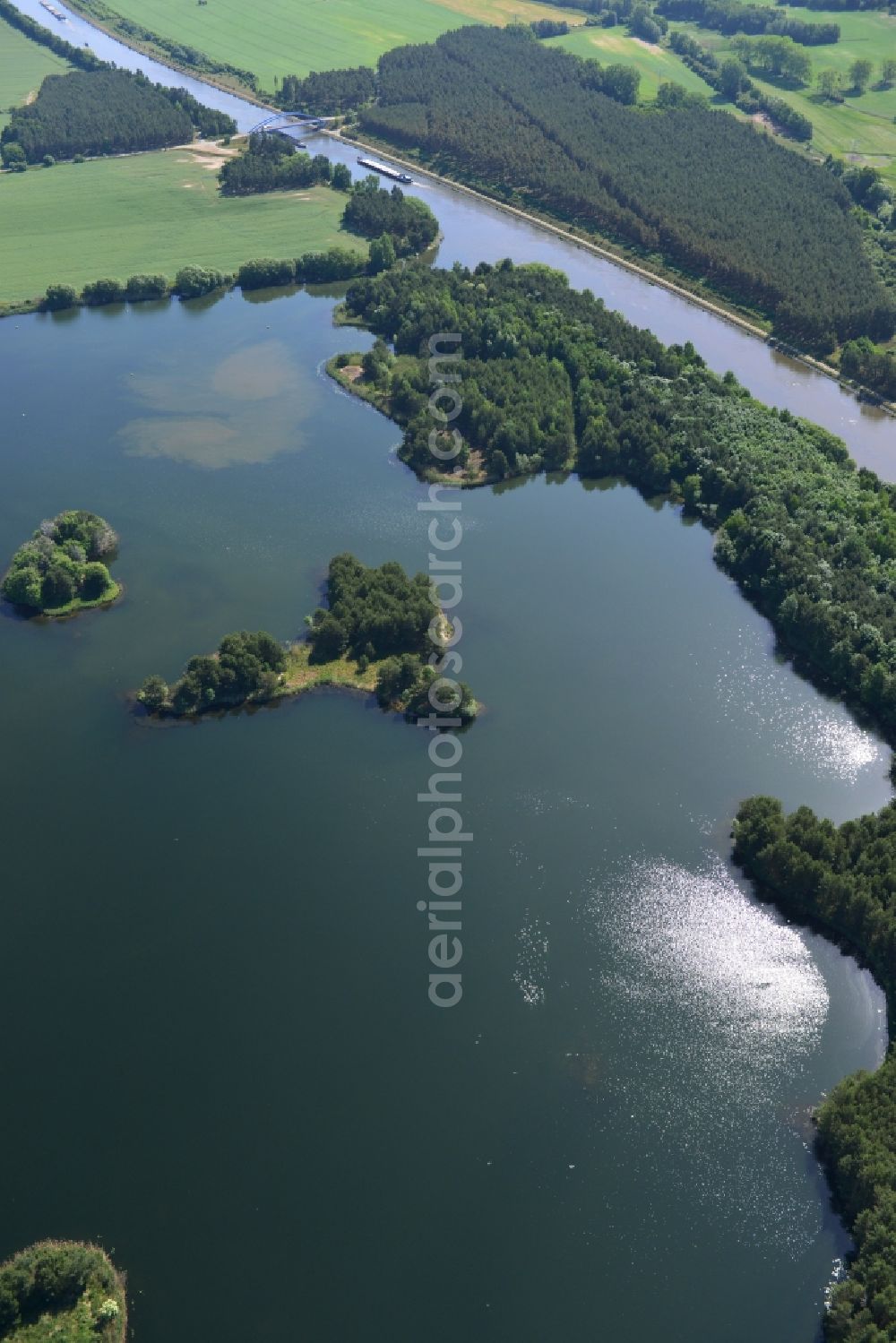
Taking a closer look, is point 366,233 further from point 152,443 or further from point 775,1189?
point 775,1189

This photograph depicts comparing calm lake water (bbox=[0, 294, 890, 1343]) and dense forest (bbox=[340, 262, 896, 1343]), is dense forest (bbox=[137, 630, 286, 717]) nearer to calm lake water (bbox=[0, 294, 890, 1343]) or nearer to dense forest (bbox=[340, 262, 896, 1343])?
calm lake water (bbox=[0, 294, 890, 1343])

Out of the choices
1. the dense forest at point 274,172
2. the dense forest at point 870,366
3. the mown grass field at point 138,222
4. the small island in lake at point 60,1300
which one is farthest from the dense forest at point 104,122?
the small island in lake at point 60,1300

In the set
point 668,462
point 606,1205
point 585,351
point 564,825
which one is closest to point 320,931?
point 564,825

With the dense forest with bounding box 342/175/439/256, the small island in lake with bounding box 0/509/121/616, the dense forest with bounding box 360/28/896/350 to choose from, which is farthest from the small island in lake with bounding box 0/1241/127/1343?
the dense forest with bounding box 342/175/439/256

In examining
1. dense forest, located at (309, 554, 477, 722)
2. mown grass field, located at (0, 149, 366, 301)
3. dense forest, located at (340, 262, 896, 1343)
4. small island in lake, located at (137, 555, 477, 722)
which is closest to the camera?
dense forest, located at (340, 262, 896, 1343)

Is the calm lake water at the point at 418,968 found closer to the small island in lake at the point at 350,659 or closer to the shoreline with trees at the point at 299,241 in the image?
the small island in lake at the point at 350,659

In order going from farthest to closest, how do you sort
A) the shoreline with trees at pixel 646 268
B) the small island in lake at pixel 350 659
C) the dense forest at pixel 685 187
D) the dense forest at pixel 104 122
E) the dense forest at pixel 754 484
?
the dense forest at pixel 104 122
the dense forest at pixel 685 187
the shoreline with trees at pixel 646 268
the small island in lake at pixel 350 659
the dense forest at pixel 754 484
